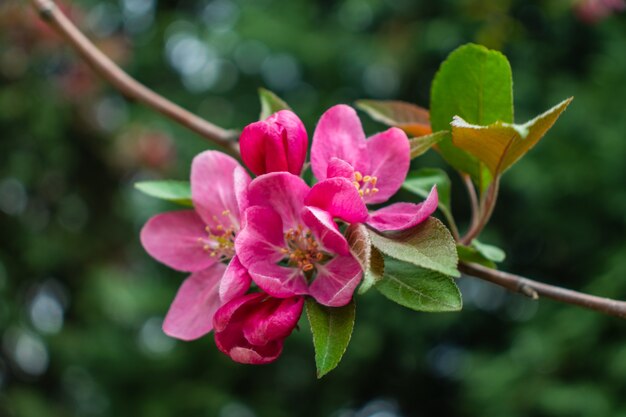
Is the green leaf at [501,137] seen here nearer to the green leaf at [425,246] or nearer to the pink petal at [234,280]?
the green leaf at [425,246]

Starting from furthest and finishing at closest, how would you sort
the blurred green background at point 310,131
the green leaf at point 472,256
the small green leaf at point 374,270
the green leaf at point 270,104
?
the blurred green background at point 310,131, the green leaf at point 270,104, the green leaf at point 472,256, the small green leaf at point 374,270

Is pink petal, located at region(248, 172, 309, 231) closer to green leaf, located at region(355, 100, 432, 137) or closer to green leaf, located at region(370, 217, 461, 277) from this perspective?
green leaf, located at region(370, 217, 461, 277)

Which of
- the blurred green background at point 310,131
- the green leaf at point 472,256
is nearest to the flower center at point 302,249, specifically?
the green leaf at point 472,256

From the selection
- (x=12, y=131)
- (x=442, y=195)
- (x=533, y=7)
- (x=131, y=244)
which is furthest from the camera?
(x=131, y=244)

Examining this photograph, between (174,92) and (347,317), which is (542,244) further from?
(347,317)

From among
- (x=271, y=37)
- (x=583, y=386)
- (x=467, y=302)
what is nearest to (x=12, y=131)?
(x=271, y=37)

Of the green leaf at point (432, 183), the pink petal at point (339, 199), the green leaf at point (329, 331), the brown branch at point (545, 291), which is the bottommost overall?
the green leaf at point (432, 183)

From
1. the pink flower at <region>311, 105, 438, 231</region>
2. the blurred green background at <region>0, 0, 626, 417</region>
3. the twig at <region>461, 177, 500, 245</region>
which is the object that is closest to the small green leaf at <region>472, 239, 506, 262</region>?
the twig at <region>461, 177, 500, 245</region>
